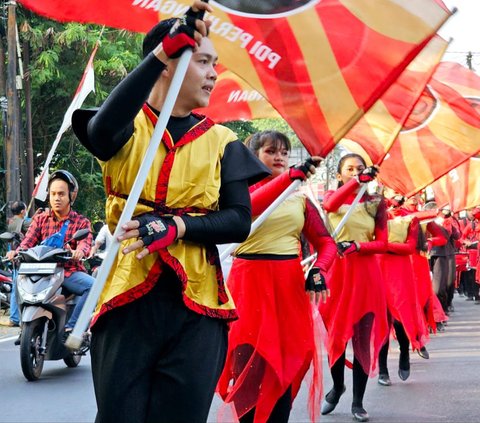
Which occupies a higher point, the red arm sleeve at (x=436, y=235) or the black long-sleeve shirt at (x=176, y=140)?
the black long-sleeve shirt at (x=176, y=140)

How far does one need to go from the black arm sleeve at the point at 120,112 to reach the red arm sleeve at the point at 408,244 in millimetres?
5924

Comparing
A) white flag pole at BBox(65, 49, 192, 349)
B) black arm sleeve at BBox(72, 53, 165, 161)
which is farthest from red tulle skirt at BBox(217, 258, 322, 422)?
white flag pole at BBox(65, 49, 192, 349)

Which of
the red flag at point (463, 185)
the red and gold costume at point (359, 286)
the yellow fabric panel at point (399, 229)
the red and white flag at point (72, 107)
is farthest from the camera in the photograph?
the red flag at point (463, 185)

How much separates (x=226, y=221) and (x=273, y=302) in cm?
260

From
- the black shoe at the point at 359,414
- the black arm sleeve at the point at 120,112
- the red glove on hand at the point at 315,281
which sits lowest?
the black shoe at the point at 359,414

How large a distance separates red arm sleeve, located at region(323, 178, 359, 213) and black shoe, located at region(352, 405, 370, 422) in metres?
1.51

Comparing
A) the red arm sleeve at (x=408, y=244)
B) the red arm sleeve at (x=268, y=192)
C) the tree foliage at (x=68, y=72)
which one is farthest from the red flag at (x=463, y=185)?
the red arm sleeve at (x=268, y=192)

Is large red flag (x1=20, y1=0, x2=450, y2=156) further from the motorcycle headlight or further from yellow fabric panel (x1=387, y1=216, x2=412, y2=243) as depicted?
yellow fabric panel (x1=387, y1=216, x2=412, y2=243)

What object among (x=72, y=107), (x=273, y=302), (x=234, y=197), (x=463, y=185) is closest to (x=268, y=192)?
(x=273, y=302)

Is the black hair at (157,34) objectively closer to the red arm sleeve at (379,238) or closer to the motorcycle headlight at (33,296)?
the red arm sleeve at (379,238)

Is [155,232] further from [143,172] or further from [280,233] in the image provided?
[280,233]

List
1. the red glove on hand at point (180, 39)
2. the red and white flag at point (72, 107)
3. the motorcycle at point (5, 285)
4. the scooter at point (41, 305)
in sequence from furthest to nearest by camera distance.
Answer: the motorcycle at point (5, 285) → the red and white flag at point (72, 107) → the scooter at point (41, 305) → the red glove on hand at point (180, 39)

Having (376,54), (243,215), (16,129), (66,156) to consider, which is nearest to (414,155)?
(376,54)

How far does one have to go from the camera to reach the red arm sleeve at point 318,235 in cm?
600
